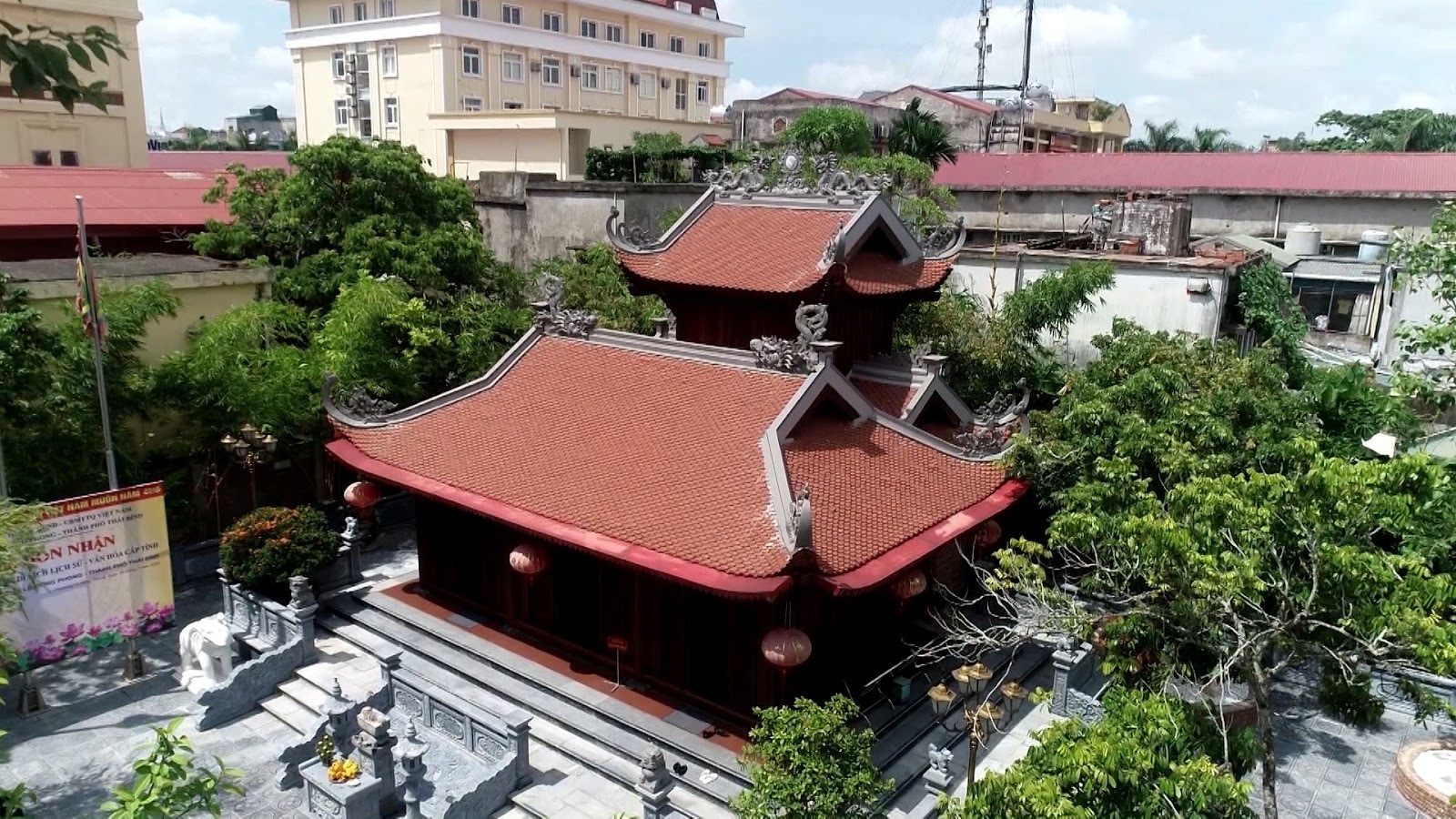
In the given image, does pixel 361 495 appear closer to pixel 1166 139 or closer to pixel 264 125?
pixel 1166 139

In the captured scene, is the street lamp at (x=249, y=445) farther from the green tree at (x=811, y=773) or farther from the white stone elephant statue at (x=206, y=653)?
the green tree at (x=811, y=773)

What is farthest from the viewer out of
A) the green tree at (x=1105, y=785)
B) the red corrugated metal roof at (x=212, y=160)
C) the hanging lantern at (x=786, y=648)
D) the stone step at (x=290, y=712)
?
the red corrugated metal roof at (x=212, y=160)

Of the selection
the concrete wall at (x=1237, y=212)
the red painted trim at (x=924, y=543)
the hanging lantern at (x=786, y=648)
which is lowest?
the hanging lantern at (x=786, y=648)

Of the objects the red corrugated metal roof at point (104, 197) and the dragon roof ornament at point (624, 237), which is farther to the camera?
the red corrugated metal roof at point (104, 197)

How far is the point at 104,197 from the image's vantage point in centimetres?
2220

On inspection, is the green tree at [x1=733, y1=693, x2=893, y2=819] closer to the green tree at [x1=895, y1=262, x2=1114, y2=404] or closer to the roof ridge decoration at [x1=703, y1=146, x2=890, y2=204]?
the roof ridge decoration at [x1=703, y1=146, x2=890, y2=204]

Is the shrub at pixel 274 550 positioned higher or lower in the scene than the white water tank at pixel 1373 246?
lower

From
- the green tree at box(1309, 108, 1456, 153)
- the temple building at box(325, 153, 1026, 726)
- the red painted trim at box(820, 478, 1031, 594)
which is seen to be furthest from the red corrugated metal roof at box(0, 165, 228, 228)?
the green tree at box(1309, 108, 1456, 153)

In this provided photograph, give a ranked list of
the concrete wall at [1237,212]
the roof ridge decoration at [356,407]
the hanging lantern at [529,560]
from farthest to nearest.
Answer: the concrete wall at [1237,212]
the roof ridge decoration at [356,407]
the hanging lantern at [529,560]

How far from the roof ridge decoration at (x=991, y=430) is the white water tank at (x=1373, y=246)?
14.7 metres

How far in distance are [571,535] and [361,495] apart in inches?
199

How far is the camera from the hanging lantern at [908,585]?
39.0 feet

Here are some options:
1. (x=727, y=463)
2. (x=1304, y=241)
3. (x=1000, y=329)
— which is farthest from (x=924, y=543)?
(x=1304, y=241)

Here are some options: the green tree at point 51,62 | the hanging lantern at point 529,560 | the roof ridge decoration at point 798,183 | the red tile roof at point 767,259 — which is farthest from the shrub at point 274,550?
the green tree at point 51,62
